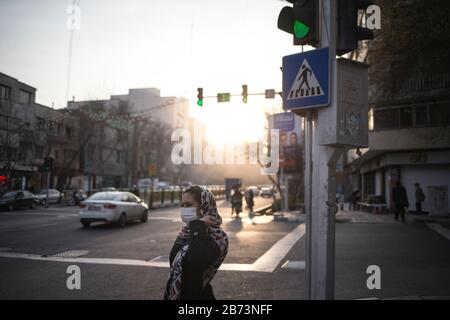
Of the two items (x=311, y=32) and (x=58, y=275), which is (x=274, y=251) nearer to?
(x=58, y=275)

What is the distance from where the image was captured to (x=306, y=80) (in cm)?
391

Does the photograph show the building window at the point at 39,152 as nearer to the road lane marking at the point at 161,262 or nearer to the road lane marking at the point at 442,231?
the road lane marking at the point at 161,262

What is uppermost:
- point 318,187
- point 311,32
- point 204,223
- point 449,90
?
point 449,90

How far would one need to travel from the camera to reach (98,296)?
6.67 meters

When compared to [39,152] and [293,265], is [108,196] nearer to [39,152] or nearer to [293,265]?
[293,265]

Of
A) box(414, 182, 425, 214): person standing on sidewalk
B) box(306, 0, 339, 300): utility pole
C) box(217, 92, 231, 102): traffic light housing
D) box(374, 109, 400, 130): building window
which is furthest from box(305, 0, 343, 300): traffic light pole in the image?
box(374, 109, 400, 130): building window

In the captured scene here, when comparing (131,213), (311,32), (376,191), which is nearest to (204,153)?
(376,191)

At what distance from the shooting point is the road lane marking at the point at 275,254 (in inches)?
365

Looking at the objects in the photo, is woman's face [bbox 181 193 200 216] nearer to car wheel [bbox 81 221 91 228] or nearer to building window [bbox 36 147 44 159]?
car wheel [bbox 81 221 91 228]

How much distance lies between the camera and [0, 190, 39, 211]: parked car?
29484mm

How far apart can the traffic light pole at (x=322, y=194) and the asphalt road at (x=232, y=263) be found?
3115mm

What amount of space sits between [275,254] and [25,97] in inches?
1685

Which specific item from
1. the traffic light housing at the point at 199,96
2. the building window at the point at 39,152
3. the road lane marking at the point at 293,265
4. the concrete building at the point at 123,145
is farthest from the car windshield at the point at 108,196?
the building window at the point at 39,152

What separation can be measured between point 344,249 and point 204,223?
9.00 meters
